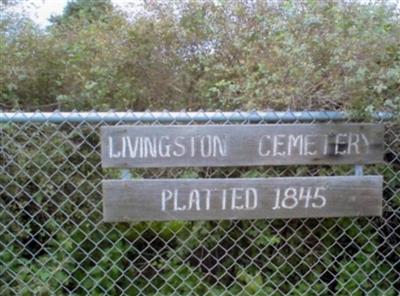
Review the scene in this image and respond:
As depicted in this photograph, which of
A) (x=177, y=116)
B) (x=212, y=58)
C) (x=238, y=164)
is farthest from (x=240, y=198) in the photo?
(x=212, y=58)

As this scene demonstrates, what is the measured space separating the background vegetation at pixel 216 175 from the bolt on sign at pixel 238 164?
152mm

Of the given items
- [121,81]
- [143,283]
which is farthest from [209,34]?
[143,283]

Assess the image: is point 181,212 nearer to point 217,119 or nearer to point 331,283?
point 217,119

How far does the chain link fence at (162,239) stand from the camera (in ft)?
9.23

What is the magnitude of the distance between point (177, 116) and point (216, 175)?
40 centimetres

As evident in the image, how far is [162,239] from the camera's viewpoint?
2.96m

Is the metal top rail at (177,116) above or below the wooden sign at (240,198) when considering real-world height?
above

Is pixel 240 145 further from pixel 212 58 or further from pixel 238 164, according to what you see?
pixel 212 58

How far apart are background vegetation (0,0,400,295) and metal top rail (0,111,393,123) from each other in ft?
0.39

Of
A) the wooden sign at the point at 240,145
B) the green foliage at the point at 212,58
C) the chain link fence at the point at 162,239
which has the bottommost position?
the chain link fence at the point at 162,239

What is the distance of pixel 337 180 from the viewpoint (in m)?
2.72

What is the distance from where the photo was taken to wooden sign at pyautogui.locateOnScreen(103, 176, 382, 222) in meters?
2.62

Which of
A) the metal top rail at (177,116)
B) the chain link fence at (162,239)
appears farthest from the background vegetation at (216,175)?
the metal top rail at (177,116)

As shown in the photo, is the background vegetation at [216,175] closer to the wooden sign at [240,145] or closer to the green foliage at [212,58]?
the green foliage at [212,58]
